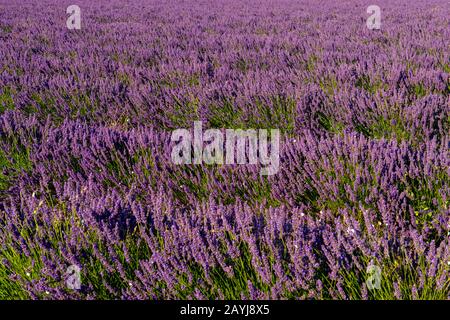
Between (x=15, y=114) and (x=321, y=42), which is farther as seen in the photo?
(x=321, y=42)

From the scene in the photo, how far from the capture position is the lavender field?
1343mm

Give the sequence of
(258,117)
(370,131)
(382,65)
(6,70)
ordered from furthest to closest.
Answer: (6,70)
(382,65)
(258,117)
(370,131)

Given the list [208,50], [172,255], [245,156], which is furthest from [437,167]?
[208,50]

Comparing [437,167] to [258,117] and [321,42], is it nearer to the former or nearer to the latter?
[258,117]

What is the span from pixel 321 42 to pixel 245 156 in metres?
4.38

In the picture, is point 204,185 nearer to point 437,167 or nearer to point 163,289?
point 163,289

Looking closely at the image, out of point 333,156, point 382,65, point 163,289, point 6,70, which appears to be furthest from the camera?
point 6,70

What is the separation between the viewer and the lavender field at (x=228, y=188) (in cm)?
134

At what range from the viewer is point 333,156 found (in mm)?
2045

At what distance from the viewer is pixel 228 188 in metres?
2.09

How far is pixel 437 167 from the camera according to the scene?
188 cm

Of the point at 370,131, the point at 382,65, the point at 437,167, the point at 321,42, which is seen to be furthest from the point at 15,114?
the point at 321,42
